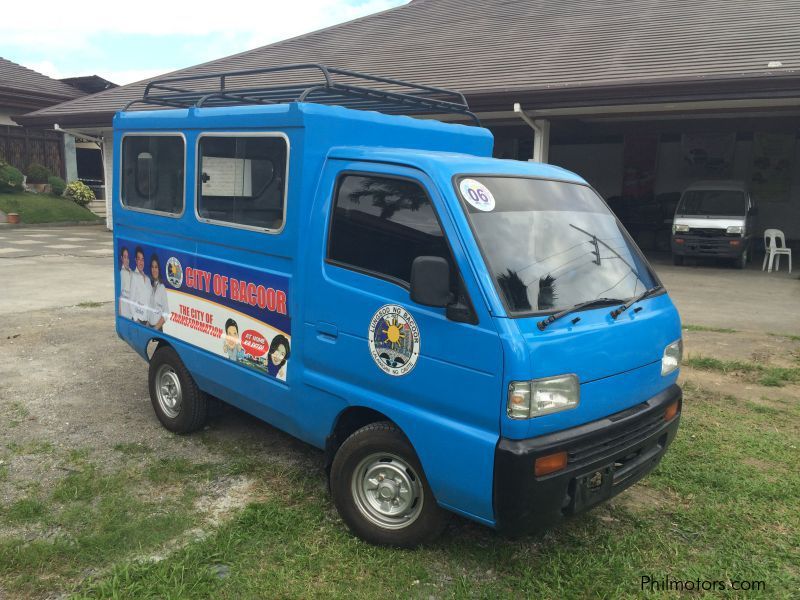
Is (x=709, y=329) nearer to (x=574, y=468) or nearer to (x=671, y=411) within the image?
(x=671, y=411)

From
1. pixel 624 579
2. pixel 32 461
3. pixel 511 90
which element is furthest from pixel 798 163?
pixel 32 461

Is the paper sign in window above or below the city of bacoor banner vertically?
above

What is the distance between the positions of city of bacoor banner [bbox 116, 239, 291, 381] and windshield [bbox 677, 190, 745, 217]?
1359 cm

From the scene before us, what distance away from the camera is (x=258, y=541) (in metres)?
3.39

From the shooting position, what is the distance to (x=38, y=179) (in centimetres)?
2558

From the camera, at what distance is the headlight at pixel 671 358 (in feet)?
11.6

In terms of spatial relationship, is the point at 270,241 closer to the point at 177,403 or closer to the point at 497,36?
the point at 177,403

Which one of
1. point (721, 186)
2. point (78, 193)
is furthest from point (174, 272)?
point (78, 193)

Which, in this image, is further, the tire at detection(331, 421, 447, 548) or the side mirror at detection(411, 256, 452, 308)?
the tire at detection(331, 421, 447, 548)

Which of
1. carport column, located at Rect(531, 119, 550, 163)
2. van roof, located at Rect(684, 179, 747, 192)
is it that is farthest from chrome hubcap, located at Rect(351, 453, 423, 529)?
van roof, located at Rect(684, 179, 747, 192)

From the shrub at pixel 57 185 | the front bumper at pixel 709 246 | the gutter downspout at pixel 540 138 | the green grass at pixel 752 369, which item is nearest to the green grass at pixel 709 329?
the green grass at pixel 752 369

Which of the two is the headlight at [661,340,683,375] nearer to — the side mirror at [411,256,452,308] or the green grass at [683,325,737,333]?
the side mirror at [411,256,452,308]

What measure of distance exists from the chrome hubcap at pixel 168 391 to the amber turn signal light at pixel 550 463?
3.06 metres

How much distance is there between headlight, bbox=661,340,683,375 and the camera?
139 inches
